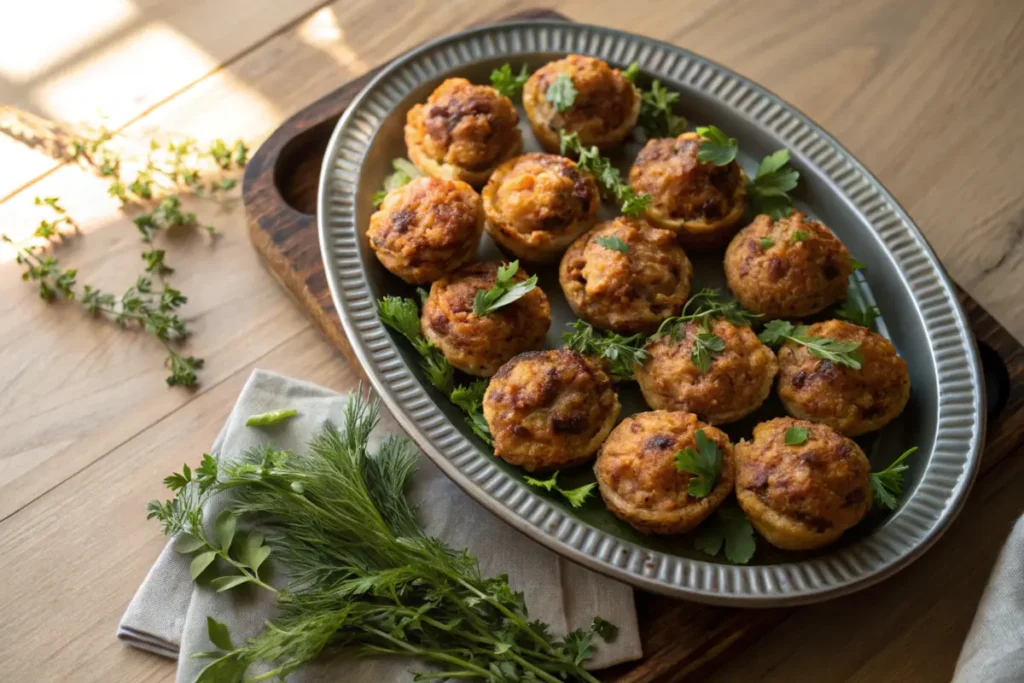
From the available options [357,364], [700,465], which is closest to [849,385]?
[700,465]

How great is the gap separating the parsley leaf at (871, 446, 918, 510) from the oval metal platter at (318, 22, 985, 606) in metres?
0.05

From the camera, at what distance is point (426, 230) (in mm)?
3262

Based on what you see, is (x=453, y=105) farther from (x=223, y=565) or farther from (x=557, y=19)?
(x=223, y=565)

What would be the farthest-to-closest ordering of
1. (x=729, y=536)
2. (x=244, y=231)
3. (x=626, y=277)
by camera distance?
(x=244, y=231), (x=626, y=277), (x=729, y=536)

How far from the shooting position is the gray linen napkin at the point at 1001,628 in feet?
9.36

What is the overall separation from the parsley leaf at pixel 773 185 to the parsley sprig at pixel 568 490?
1.30 metres

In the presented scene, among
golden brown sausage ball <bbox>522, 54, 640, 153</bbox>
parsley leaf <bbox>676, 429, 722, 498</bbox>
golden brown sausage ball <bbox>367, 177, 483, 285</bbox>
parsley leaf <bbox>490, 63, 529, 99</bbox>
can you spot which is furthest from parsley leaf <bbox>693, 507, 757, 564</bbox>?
parsley leaf <bbox>490, 63, 529, 99</bbox>

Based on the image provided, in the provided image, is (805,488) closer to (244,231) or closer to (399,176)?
(399,176)

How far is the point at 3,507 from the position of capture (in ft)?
10.9

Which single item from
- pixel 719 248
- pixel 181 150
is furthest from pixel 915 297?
pixel 181 150

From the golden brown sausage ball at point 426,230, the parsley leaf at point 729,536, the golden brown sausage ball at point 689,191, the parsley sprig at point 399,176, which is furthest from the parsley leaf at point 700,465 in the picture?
the parsley sprig at point 399,176

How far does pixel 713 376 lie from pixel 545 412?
0.57m

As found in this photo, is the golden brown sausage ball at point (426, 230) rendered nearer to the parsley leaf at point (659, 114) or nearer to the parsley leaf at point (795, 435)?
the parsley leaf at point (659, 114)

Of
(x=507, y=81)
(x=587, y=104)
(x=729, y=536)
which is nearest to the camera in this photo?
(x=729, y=536)
